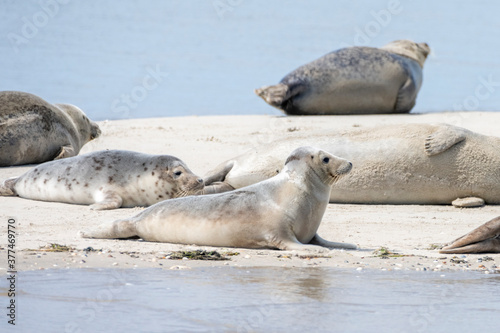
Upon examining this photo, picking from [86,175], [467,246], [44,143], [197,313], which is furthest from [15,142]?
[197,313]

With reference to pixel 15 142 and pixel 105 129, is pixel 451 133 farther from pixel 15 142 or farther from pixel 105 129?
pixel 105 129

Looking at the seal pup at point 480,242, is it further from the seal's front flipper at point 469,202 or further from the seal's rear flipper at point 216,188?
the seal's rear flipper at point 216,188

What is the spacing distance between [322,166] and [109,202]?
7.17 ft

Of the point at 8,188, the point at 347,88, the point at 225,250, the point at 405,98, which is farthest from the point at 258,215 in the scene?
the point at 405,98

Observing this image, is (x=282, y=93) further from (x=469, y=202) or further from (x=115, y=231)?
(x=115, y=231)

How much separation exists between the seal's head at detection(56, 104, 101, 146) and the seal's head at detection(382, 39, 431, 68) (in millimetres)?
5776

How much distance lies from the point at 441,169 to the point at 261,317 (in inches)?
160

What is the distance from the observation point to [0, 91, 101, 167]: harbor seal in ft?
28.9

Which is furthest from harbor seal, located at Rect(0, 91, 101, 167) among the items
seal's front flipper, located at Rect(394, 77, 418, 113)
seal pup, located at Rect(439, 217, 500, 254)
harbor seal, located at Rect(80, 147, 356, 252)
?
seal's front flipper, located at Rect(394, 77, 418, 113)

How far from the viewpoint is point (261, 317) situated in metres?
3.64

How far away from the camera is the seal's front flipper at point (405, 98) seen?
13.1m

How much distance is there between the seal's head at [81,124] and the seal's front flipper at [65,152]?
26.3 inches

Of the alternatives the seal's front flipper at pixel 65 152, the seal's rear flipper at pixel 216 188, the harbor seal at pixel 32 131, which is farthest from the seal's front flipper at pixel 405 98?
the seal's rear flipper at pixel 216 188

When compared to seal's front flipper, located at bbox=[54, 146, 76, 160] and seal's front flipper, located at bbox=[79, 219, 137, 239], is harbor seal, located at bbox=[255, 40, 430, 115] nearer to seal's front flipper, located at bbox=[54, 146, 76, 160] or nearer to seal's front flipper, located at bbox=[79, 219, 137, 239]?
seal's front flipper, located at bbox=[54, 146, 76, 160]
